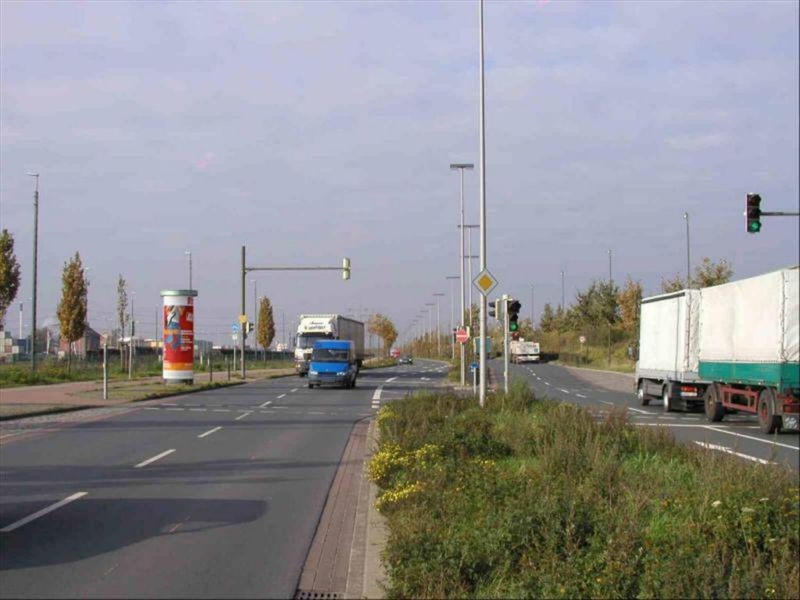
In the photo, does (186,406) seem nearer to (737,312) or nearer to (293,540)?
(737,312)

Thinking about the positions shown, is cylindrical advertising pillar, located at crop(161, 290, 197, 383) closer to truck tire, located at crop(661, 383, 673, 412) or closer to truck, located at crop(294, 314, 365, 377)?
truck, located at crop(294, 314, 365, 377)

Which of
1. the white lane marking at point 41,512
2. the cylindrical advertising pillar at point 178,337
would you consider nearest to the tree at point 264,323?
the cylindrical advertising pillar at point 178,337

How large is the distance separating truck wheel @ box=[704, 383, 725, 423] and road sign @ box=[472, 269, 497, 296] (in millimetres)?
7820

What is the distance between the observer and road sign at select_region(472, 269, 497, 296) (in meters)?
23.4

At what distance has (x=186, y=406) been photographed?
100 ft

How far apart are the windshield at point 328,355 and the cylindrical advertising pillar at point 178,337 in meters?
5.89

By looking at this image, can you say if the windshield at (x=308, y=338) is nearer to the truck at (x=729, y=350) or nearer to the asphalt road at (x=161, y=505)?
the truck at (x=729, y=350)

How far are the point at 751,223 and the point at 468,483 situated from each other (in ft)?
56.7

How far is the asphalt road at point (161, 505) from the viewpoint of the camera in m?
8.01

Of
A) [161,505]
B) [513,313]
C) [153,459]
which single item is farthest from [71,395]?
[161,505]

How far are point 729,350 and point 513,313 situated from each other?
233 inches

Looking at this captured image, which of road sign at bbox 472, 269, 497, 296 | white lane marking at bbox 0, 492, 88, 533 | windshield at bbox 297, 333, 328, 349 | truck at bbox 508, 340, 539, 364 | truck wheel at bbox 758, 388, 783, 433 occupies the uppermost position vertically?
road sign at bbox 472, 269, 497, 296

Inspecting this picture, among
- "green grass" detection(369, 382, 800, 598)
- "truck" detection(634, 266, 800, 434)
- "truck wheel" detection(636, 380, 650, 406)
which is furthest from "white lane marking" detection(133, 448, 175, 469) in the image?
"truck wheel" detection(636, 380, 650, 406)

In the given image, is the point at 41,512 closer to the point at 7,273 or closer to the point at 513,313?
the point at 513,313
